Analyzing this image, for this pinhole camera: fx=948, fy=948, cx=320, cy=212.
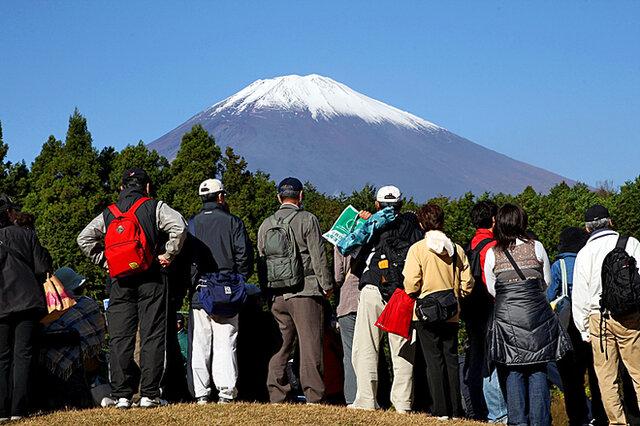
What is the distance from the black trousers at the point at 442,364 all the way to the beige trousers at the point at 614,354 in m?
1.32

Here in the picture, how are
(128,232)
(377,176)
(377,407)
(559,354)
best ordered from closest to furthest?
(559,354) → (128,232) → (377,407) → (377,176)

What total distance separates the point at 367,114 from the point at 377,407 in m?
173

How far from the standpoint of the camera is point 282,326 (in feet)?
32.0

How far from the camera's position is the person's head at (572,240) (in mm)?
9898

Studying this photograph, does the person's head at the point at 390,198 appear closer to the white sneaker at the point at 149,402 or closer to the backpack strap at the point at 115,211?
the backpack strap at the point at 115,211

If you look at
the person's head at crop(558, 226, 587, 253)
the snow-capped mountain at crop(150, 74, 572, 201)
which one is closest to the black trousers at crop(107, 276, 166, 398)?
the person's head at crop(558, 226, 587, 253)

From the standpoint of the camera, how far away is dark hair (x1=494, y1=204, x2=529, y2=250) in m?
8.23

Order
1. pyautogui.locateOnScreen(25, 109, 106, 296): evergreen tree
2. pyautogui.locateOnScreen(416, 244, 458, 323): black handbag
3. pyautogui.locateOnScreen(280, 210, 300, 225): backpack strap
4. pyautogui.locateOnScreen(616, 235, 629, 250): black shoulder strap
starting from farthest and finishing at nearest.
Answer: pyautogui.locateOnScreen(25, 109, 106, 296): evergreen tree
pyautogui.locateOnScreen(280, 210, 300, 225): backpack strap
pyautogui.locateOnScreen(416, 244, 458, 323): black handbag
pyautogui.locateOnScreen(616, 235, 629, 250): black shoulder strap

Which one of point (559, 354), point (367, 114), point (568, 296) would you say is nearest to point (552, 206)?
point (568, 296)

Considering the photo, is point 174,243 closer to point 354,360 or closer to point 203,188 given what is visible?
point 203,188

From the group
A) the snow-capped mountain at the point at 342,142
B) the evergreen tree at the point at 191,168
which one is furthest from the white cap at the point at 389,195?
the snow-capped mountain at the point at 342,142

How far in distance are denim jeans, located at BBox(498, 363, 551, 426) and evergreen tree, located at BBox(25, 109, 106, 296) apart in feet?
76.1

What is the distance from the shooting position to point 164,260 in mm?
8828

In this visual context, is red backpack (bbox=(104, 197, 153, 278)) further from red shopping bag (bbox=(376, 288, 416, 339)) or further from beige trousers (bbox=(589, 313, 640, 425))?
beige trousers (bbox=(589, 313, 640, 425))
